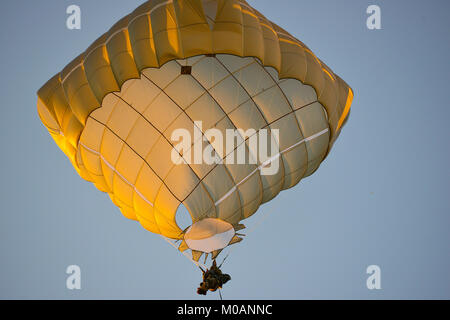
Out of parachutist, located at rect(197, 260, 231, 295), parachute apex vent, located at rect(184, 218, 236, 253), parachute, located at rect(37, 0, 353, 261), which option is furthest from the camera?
parachutist, located at rect(197, 260, 231, 295)

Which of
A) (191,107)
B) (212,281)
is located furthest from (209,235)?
(191,107)

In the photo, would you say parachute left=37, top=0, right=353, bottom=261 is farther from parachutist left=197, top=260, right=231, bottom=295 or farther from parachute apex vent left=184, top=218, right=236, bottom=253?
parachutist left=197, top=260, right=231, bottom=295

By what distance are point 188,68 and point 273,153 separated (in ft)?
7.74

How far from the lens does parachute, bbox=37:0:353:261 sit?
14.4 metres

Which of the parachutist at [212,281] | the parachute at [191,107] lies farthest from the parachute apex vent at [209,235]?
the parachutist at [212,281]

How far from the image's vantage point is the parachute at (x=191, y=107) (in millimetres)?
14367

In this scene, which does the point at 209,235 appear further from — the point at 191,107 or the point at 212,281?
the point at 191,107

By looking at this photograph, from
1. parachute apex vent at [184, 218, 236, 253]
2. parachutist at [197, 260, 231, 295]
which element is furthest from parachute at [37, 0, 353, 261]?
parachutist at [197, 260, 231, 295]

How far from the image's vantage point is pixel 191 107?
49.9 feet

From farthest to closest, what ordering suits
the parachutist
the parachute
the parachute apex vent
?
the parachutist < the parachute apex vent < the parachute

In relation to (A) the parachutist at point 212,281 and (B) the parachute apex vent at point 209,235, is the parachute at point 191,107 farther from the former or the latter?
(A) the parachutist at point 212,281

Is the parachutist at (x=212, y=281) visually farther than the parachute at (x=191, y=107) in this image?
Yes

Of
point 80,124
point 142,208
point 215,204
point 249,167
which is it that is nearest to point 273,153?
point 249,167

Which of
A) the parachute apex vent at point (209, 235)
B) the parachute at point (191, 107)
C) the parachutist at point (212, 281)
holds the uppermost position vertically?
the parachute at point (191, 107)
